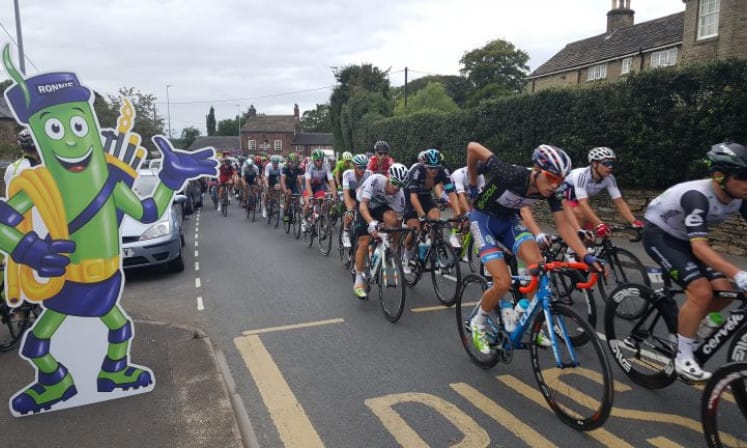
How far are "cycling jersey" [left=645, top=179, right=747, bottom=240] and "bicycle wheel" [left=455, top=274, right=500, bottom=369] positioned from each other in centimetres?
152

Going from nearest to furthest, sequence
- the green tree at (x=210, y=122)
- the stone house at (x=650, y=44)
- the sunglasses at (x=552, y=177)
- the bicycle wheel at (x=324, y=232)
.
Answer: the sunglasses at (x=552, y=177) → the bicycle wheel at (x=324, y=232) → the stone house at (x=650, y=44) → the green tree at (x=210, y=122)

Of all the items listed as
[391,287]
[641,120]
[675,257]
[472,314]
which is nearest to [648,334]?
[675,257]

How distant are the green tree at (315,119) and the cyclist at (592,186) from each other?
Result: 382 feet

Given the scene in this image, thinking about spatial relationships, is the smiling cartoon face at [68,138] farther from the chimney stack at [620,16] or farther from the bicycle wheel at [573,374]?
the chimney stack at [620,16]

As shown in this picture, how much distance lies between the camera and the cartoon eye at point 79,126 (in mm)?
3982

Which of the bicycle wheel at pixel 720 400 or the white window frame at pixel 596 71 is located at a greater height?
the white window frame at pixel 596 71

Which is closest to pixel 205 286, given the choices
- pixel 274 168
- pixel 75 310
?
pixel 75 310

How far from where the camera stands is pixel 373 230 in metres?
6.20

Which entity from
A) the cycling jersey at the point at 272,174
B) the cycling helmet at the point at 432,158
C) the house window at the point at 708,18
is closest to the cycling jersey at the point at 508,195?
the cycling helmet at the point at 432,158

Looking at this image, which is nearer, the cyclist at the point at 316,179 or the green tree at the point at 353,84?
the cyclist at the point at 316,179

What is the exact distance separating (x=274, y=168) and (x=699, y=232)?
12795 mm

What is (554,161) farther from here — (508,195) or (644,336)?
(644,336)

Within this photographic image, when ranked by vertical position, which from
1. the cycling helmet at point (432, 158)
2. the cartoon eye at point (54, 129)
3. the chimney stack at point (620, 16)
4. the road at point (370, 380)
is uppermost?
the chimney stack at point (620, 16)

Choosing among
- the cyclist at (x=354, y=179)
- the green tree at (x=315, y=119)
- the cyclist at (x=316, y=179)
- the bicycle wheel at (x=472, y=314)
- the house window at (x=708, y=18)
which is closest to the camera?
the bicycle wheel at (x=472, y=314)
